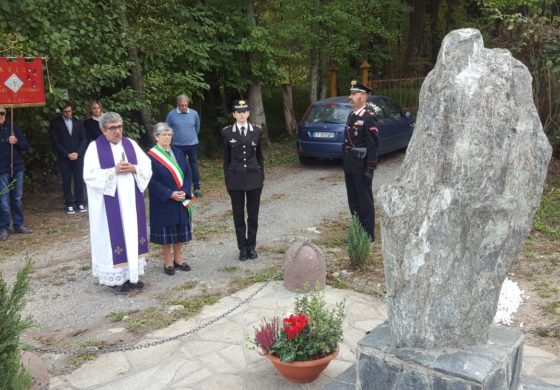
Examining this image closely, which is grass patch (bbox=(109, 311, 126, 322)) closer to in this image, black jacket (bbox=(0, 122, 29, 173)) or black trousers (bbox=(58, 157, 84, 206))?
black jacket (bbox=(0, 122, 29, 173))

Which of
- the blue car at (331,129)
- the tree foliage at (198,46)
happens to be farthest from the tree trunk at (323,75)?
the blue car at (331,129)

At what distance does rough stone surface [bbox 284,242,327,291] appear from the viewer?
589 centimetres

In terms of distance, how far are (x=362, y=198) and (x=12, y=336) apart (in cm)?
496

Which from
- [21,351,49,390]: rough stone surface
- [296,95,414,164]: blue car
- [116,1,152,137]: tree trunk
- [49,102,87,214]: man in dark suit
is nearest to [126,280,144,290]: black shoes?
[21,351,49,390]: rough stone surface

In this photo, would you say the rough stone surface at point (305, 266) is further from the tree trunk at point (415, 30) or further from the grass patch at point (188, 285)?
the tree trunk at point (415, 30)

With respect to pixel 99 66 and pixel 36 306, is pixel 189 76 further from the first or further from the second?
pixel 36 306

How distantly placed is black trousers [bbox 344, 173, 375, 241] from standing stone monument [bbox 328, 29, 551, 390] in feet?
13.0

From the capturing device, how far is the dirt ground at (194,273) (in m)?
5.38

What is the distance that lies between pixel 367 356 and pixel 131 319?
2916mm

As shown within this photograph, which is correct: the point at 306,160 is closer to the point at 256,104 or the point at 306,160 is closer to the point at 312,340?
the point at 256,104

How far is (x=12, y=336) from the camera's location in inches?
123

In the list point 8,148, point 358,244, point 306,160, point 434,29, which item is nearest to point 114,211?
point 358,244

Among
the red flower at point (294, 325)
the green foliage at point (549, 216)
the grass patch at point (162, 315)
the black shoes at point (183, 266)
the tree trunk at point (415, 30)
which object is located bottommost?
the grass patch at point (162, 315)

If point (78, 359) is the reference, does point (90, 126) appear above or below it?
above
